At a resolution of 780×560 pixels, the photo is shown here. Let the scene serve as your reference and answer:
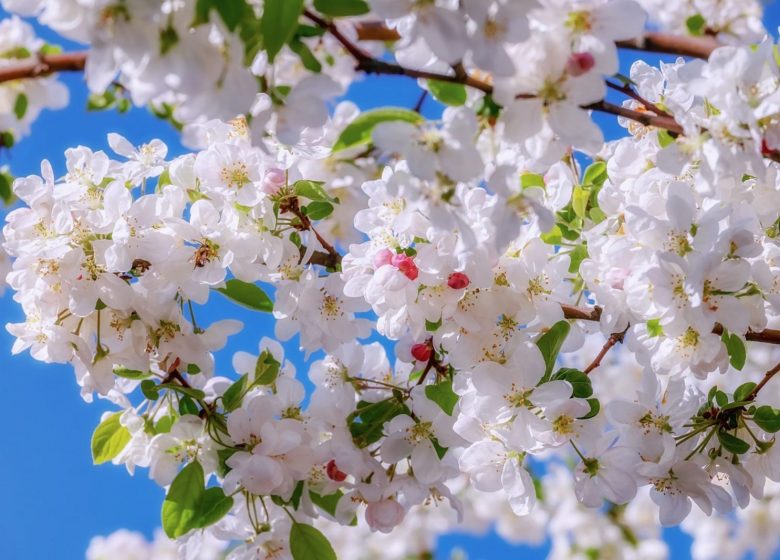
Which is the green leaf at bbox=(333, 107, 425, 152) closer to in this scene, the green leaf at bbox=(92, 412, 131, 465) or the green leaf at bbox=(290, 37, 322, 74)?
the green leaf at bbox=(290, 37, 322, 74)

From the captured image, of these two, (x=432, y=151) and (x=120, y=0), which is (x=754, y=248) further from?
(x=120, y=0)

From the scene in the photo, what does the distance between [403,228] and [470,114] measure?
1.23 ft

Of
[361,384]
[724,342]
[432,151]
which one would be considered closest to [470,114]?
[432,151]

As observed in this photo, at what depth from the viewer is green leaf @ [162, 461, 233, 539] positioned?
1.68 metres

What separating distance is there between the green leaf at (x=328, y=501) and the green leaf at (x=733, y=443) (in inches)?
29.9

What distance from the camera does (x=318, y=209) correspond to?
1663 millimetres

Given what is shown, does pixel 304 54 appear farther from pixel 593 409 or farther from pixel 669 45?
pixel 593 409

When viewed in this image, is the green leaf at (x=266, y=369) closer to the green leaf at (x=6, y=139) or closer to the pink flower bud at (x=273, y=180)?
the pink flower bud at (x=273, y=180)

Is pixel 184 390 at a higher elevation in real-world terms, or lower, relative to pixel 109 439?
higher

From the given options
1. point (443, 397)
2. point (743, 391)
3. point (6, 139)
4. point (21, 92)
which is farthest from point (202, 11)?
point (21, 92)

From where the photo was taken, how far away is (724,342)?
1536mm

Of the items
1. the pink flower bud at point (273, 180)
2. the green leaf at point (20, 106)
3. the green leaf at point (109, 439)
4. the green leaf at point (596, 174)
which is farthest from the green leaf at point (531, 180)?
the green leaf at point (20, 106)

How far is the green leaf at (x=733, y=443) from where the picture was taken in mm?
1554

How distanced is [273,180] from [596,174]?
25.2 inches
